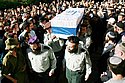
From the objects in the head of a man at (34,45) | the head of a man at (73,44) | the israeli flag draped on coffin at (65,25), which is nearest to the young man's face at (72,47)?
the head of a man at (73,44)

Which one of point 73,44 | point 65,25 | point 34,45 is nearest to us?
point 73,44

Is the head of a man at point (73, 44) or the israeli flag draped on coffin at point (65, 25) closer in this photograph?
the head of a man at point (73, 44)

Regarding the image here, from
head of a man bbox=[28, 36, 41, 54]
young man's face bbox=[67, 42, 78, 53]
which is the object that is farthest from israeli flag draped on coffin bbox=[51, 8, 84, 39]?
young man's face bbox=[67, 42, 78, 53]

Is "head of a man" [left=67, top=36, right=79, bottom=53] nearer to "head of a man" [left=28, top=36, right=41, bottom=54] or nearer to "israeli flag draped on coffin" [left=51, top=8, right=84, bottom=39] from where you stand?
"head of a man" [left=28, top=36, right=41, bottom=54]

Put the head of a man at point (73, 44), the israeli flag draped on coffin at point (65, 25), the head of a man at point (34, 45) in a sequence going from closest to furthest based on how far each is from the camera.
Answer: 1. the head of a man at point (73, 44)
2. the head of a man at point (34, 45)
3. the israeli flag draped on coffin at point (65, 25)

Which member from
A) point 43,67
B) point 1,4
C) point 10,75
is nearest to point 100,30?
point 43,67

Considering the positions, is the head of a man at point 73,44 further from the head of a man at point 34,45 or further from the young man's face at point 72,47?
the head of a man at point 34,45

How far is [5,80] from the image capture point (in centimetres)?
683

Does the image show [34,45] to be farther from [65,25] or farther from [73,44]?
[65,25]

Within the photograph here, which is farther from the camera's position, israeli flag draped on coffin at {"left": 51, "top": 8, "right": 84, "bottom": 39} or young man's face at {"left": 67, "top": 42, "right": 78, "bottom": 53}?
israeli flag draped on coffin at {"left": 51, "top": 8, "right": 84, "bottom": 39}

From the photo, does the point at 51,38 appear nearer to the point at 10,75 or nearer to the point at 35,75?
the point at 35,75

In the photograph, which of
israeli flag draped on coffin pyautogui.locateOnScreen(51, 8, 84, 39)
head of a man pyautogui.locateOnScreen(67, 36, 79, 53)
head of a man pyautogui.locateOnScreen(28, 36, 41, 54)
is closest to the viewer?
head of a man pyautogui.locateOnScreen(67, 36, 79, 53)

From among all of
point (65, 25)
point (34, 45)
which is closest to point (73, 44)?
point (34, 45)

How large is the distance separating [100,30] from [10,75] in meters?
5.80
